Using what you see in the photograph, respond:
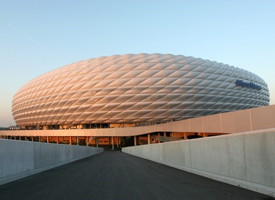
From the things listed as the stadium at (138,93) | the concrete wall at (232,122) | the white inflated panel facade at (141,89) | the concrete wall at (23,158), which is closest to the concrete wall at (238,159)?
the concrete wall at (232,122)

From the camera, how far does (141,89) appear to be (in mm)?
52406

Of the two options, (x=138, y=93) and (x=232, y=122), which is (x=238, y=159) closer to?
(x=232, y=122)

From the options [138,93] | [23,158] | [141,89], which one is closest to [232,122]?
[23,158]

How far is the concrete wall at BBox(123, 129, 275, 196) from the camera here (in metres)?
5.73

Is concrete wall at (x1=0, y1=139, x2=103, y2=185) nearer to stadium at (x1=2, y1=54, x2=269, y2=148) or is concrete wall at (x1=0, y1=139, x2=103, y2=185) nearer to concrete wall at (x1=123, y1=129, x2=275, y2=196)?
concrete wall at (x1=123, y1=129, x2=275, y2=196)

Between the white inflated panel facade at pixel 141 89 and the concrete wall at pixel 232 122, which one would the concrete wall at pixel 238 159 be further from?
the white inflated panel facade at pixel 141 89

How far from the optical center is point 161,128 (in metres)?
42.3

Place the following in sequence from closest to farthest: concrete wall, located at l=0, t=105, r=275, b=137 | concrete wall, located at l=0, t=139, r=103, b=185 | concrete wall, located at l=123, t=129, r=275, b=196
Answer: concrete wall, located at l=123, t=129, r=275, b=196 < concrete wall, located at l=0, t=139, r=103, b=185 < concrete wall, located at l=0, t=105, r=275, b=137

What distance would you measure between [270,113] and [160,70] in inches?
1557

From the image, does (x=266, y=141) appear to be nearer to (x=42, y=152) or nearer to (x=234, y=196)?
(x=234, y=196)

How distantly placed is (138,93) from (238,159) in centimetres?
4580

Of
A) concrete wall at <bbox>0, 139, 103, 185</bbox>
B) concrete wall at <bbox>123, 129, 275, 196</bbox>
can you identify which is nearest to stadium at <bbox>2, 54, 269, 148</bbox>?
concrete wall at <bbox>0, 139, 103, 185</bbox>

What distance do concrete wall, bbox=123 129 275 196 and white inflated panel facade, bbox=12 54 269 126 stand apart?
41.9m

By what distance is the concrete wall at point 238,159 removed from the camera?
573 centimetres
